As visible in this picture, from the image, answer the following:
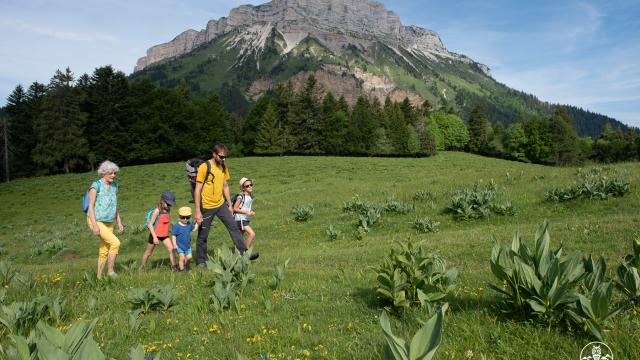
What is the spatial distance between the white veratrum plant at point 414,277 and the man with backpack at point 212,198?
541 centimetres

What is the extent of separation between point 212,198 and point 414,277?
660 centimetres

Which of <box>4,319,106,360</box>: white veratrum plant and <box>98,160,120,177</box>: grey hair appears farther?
<box>98,160,120,177</box>: grey hair

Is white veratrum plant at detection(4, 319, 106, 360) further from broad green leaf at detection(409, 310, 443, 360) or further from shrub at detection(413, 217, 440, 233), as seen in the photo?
shrub at detection(413, 217, 440, 233)

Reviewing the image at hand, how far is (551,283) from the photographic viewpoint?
327 centimetres

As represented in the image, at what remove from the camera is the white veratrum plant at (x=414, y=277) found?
4.37m

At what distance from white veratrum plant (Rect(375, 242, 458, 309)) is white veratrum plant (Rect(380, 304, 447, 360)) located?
233cm

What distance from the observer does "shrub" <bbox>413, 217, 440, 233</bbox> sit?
40.3 ft

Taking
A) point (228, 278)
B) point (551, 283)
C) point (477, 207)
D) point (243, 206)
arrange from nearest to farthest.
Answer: point (551, 283) → point (228, 278) → point (243, 206) → point (477, 207)

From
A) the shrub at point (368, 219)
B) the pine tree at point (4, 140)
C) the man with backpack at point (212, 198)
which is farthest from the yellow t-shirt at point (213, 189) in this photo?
the pine tree at point (4, 140)

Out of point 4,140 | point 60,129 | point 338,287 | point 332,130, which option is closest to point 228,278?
point 338,287

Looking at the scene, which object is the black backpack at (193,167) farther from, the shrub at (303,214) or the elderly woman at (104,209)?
the shrub at (303,214)

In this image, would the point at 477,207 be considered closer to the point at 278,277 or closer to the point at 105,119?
the point at 278,277

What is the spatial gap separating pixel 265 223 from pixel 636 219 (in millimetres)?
13013

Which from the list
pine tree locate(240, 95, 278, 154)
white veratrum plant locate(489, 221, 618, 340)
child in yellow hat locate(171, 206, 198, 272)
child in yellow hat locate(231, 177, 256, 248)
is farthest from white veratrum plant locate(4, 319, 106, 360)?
pine tree locate(240, 95, 278, 154)
